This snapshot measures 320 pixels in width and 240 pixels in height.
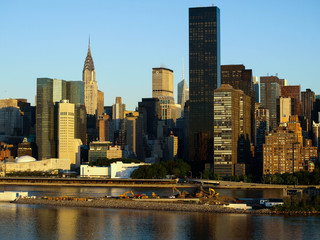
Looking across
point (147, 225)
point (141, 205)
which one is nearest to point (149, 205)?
point (141, 205)

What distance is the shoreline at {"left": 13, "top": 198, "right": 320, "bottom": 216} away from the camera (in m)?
128

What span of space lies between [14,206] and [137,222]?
4076 centimetres

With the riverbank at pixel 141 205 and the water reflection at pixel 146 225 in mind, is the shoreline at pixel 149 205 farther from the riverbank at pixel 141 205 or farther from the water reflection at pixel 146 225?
the water reflection at pixel 146 225

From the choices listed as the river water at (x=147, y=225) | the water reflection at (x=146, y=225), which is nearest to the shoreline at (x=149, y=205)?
the river water at (x=147, y=225)

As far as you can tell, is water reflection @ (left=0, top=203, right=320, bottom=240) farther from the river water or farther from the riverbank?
the riverbank

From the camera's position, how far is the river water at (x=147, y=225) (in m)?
103

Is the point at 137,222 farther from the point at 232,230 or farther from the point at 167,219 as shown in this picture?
the point at 232,230

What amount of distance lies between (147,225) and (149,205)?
25.9 metres

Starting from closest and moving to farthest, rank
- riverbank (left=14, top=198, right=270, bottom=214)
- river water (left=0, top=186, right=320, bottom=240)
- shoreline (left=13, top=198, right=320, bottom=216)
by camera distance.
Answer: river water (left=0, top=186, right=320, bottom=240) < shoreline (left=13, top=198, right=320, bottom=216) < riverbank (left=14, top=198, right=270, bottom=214)

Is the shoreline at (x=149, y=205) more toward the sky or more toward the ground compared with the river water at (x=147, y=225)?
more toward the sky

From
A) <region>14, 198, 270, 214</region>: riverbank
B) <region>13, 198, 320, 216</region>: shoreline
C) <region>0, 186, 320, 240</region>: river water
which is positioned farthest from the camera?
<region>14, 198, 270, 214</region>: riverbank

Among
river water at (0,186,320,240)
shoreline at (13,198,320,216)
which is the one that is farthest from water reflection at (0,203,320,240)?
shoreline at (13,198,320,216)

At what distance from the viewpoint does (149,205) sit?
139 m

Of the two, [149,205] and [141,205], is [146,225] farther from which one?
[141,205]
